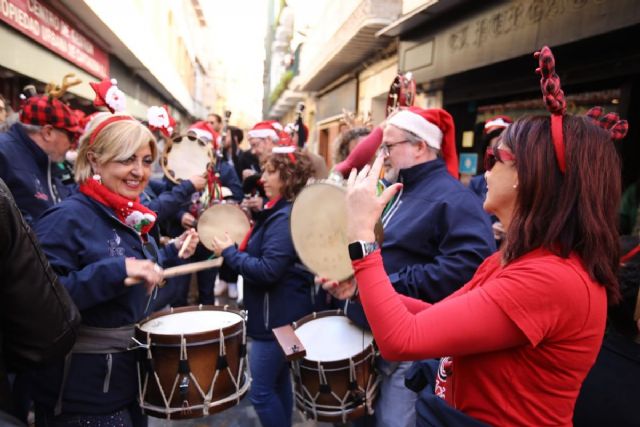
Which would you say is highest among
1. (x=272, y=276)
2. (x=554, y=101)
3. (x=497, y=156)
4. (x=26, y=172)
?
(x=554, y=101)

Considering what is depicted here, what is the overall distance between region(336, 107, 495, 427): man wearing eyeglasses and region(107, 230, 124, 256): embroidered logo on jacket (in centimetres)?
113

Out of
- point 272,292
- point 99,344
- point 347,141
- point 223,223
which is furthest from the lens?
point 347,141

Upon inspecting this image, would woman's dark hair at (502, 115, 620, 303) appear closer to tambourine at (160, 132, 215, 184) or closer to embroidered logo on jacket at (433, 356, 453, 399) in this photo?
embroidered logo on jacket at (433, 356, 453, 399)

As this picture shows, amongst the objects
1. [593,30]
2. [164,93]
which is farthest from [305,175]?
[164,93]

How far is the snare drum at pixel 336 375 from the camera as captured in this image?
6.95 ft

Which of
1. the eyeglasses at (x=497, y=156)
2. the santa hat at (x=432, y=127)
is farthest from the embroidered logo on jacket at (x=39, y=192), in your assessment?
the eyeglasses at (x=497, y=156)

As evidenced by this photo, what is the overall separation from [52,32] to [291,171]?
19.5 ft

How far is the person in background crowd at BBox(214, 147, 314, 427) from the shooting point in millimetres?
2643

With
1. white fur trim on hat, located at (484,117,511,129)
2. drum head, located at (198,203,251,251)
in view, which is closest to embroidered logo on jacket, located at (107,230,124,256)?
drum head, located at (198,203,251,251)

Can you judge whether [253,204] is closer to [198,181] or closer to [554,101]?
[198,181]

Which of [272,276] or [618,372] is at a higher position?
[272,276]

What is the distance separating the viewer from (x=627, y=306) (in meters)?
1.77

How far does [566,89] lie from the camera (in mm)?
4516

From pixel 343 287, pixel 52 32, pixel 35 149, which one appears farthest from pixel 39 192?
pixel 52 32
